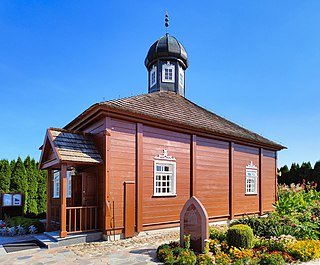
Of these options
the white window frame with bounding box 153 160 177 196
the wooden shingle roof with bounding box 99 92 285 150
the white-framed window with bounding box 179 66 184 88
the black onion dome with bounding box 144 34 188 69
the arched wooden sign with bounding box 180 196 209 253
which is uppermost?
the black onion dome with bounding box 144 34 188 69

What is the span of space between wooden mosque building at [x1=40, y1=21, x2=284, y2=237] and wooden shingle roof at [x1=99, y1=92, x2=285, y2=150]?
54mm

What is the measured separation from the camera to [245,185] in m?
13.6

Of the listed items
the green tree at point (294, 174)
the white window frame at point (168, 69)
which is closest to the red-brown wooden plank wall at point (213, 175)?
the white window frame at point (168, 69)

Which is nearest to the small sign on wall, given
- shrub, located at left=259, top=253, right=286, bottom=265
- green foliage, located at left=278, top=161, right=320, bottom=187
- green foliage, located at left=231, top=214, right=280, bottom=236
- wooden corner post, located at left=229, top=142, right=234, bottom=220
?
wooden corner post, located at left=229, top=142, right=234, bottom=220

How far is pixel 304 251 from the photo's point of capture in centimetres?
640

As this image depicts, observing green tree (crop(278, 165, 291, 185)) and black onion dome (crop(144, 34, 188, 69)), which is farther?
green tree (crop(278, 165, 291, 185))

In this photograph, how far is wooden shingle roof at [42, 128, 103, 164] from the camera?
8.19 meters

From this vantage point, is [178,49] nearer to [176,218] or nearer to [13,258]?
[176,218]

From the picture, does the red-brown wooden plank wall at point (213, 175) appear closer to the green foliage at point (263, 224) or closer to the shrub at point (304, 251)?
the green foliage at point (263, 224)

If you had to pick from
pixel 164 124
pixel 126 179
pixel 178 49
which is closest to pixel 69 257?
pixel 126 179

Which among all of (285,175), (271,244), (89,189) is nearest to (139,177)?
(89,189)

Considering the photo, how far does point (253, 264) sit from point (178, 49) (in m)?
11.7

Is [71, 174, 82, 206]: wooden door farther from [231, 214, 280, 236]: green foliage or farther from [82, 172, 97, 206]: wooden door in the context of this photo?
[231, 214, 280, 236]: green foliage

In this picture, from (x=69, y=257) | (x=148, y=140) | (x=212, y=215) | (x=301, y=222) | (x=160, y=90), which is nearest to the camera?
(x=69, y=257)
